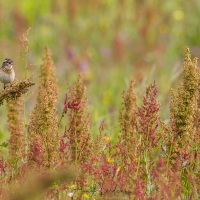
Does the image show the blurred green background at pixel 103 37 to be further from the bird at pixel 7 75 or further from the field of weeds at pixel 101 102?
the bird at pixel 7 75

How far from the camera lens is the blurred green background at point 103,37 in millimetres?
10016

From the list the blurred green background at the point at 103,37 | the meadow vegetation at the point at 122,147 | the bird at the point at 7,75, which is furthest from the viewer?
the blurred green background at the point at 103,37

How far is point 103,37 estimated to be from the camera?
40.3 ft

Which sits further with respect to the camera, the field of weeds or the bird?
the bird

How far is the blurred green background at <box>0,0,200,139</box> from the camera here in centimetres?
1002

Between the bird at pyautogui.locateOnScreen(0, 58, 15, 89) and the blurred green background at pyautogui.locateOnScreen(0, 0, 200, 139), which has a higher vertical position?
the blurred green background at pyautogui.locateOnScreen(0, 0, 200, 139)

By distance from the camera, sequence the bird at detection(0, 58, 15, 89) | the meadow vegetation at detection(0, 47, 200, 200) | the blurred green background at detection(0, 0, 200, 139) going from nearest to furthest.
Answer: the meadow vegetation at detection(0, 47, 200, 200) < the bird at detection(0, 58, 15, 89) < the blurred green background at detection(0, 0, 200, 139)

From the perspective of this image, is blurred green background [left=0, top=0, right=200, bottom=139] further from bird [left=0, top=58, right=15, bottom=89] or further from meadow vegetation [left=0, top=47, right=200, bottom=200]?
meadow vegetation [left=0, top=47, right=200, bottom=200]

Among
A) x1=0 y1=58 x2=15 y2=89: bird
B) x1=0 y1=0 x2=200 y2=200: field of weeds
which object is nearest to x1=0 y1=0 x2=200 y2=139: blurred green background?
x1=0 y1=0 x2=200 y2=200: field of weeds

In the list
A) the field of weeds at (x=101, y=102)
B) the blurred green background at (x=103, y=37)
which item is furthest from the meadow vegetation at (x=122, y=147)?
the blurred green background at (x=103, y=37)

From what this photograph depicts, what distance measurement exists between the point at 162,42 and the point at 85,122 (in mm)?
8388

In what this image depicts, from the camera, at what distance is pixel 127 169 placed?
3.67 meters

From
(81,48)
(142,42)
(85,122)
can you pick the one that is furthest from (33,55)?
(85,122)

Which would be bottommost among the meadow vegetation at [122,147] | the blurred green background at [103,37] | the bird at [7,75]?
the meadow vegetation at [122,147]
